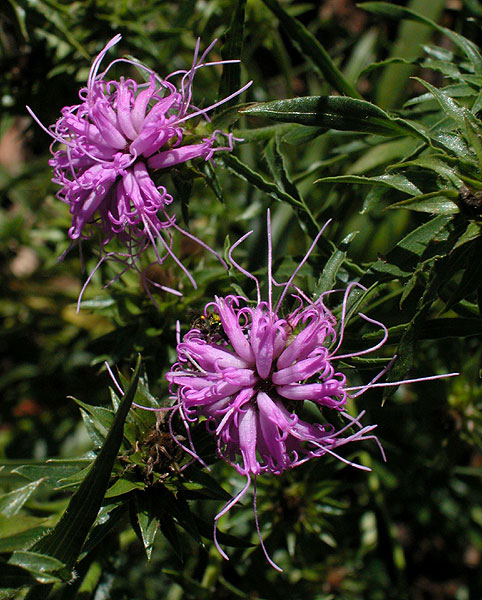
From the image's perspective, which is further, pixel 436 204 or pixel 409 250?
pixel 409 250

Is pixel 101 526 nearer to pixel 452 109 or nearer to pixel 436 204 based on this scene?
pixel 436 204

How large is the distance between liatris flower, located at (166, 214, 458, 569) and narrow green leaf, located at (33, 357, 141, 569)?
0.44ft

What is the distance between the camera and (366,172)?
6.61ft

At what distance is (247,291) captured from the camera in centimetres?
142

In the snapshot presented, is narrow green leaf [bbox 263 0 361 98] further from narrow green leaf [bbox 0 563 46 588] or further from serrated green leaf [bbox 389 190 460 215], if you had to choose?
narrow green leaf [bbox 0 563 46 588]

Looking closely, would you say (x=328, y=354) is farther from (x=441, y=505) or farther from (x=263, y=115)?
(x=441, y=505)

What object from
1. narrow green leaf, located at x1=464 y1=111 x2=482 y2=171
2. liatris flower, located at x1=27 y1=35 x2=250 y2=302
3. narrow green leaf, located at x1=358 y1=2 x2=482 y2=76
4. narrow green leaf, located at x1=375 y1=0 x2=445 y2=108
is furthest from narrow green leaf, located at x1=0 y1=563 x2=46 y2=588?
narrow green leaf, located at x1=375 y1=0 x2=445 y2=108

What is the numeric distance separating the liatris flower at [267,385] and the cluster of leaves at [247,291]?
0.10m

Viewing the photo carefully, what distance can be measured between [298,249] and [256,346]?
134 centimetres

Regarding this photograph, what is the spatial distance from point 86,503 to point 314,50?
1227 millimetres

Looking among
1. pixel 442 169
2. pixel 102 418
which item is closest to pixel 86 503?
pixel 102 418

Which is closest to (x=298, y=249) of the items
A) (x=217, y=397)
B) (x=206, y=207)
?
(x=206, y=207)

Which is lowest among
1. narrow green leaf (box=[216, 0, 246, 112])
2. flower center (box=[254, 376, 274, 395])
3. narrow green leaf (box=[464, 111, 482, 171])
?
flower center (box=[254, 376, 274, 395])

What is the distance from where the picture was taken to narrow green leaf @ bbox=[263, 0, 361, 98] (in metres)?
1.52
